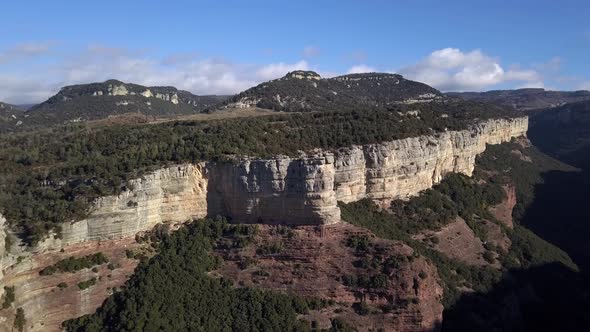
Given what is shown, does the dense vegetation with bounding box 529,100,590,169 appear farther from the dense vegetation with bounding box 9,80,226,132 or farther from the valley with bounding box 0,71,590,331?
the dense vegetation with bounding box 9,80,226,132

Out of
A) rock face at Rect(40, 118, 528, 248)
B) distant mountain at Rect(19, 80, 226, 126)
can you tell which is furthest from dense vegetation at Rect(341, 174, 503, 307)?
distant mountain at Rect(19, 80, 226, 126)

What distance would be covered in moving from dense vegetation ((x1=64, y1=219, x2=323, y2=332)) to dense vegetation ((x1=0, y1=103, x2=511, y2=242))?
6999 mm

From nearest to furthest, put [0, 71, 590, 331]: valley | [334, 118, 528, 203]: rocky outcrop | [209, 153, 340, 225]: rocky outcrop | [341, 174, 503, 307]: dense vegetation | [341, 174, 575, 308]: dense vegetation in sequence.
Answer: [0, 71, 590, 331]: valley < [209, 153, 340, 225]: rocky outcrop < [341, 174, 503, 307]: dense vegetation < [341, 174, 575, 308]: dense vegetation < [334, 118, 528, 203]: rocky outcrop

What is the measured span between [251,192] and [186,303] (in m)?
11.2

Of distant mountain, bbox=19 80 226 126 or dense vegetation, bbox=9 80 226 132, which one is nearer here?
dense vegetation, bbox=9 80 226 132

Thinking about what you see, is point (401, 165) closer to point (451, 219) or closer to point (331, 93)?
point (451, 219)

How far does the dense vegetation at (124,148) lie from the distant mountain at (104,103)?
45.0m

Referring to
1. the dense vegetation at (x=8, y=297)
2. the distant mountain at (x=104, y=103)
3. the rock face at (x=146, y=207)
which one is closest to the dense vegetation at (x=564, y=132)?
the distant mountain at (x=104, y=103)

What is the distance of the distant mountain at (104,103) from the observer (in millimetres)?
105088

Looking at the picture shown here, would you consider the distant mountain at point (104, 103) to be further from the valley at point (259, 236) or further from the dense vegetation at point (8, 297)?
the dense vegetation at point (8, 297)

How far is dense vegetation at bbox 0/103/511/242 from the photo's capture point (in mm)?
39469

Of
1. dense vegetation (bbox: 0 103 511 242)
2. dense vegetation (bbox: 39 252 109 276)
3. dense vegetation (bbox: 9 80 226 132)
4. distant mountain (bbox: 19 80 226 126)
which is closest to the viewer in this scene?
dense vegetation (bbox: 39 252 109 276)

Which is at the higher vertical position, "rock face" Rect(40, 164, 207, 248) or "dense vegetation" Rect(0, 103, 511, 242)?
"dense vegetation" Rect(0, 103, 511, 242)

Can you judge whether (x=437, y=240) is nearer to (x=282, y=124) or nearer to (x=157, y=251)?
(x=282, y=124)
